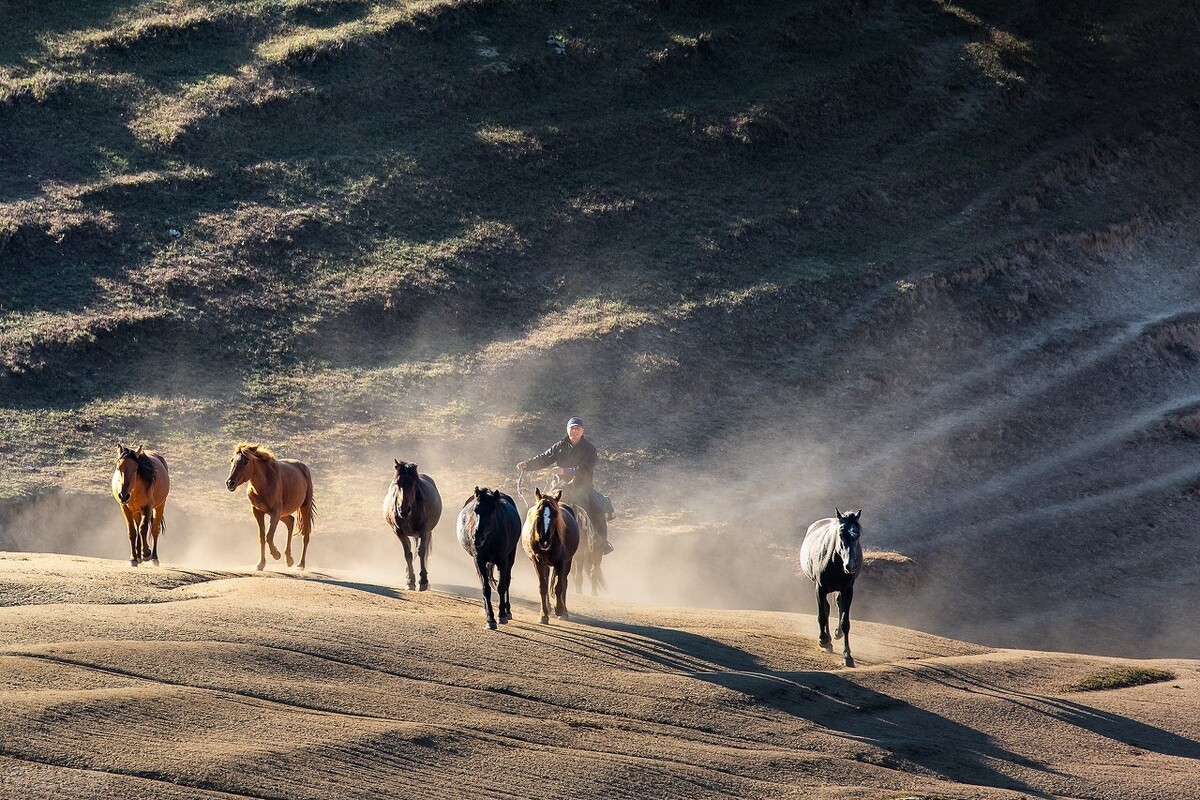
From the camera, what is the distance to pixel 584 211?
43938mm

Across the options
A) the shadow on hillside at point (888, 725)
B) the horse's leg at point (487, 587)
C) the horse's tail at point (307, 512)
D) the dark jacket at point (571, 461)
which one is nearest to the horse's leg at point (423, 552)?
the dark jacket at point (571, 461)

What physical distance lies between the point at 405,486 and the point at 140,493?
172 inches

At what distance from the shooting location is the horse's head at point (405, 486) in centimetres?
1822

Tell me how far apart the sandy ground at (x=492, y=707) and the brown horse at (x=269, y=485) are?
286 centimetres

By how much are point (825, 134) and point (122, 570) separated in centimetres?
3633

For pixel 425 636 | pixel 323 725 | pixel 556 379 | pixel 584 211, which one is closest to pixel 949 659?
pixel 425 636

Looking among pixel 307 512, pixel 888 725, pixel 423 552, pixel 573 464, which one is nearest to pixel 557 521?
pixel 423 552

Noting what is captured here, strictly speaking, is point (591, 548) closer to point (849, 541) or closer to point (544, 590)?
point (544, 590)

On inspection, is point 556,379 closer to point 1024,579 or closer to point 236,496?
point 236,496

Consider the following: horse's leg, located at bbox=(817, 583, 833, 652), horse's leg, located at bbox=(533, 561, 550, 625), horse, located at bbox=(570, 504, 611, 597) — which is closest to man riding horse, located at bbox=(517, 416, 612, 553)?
horse, located at bbox=(570, 504, 611, 597)

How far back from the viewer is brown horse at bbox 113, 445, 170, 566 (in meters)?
19.4

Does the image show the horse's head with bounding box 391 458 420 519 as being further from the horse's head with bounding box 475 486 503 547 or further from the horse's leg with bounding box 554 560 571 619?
the horse's leg with bounding box 554 560 571 619

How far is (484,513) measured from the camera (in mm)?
16344

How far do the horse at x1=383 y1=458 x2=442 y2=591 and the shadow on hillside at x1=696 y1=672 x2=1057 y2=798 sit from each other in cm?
562
